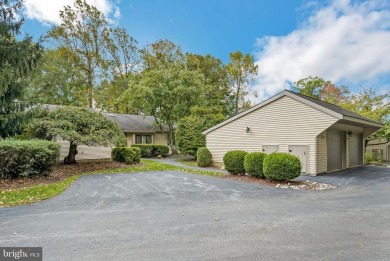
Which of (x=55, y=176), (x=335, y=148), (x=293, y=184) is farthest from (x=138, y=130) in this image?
(x=293, y=184)

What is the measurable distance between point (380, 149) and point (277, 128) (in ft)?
51.9

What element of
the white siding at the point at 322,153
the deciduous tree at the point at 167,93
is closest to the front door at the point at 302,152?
the white siding at the point at 322,153

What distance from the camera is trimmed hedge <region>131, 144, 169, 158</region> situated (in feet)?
75.5

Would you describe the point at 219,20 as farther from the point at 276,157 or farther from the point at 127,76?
the point at 127,76

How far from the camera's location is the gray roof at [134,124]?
24.8 m

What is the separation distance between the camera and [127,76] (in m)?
32.6

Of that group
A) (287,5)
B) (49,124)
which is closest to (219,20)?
(287,5)

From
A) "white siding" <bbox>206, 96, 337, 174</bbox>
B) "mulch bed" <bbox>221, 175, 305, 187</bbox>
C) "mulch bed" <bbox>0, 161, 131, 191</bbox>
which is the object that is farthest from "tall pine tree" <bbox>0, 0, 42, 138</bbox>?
"white siding" <bbox>206, 96, 337, 174</bbox>

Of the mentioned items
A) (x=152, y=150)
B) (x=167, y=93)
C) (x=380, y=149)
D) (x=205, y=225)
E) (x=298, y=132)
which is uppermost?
(x=167, y=93)

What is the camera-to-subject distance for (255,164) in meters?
11.1

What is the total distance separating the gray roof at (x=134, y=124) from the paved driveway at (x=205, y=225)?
16827mm

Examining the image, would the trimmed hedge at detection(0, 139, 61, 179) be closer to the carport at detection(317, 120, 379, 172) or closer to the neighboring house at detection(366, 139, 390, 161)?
the carport at detection(317, 120, 379, 172)

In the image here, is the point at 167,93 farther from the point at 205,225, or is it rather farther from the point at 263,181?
the point at 205,225

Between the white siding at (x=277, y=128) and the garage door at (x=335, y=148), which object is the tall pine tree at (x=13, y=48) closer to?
the white siding at (x=277, y=128)
